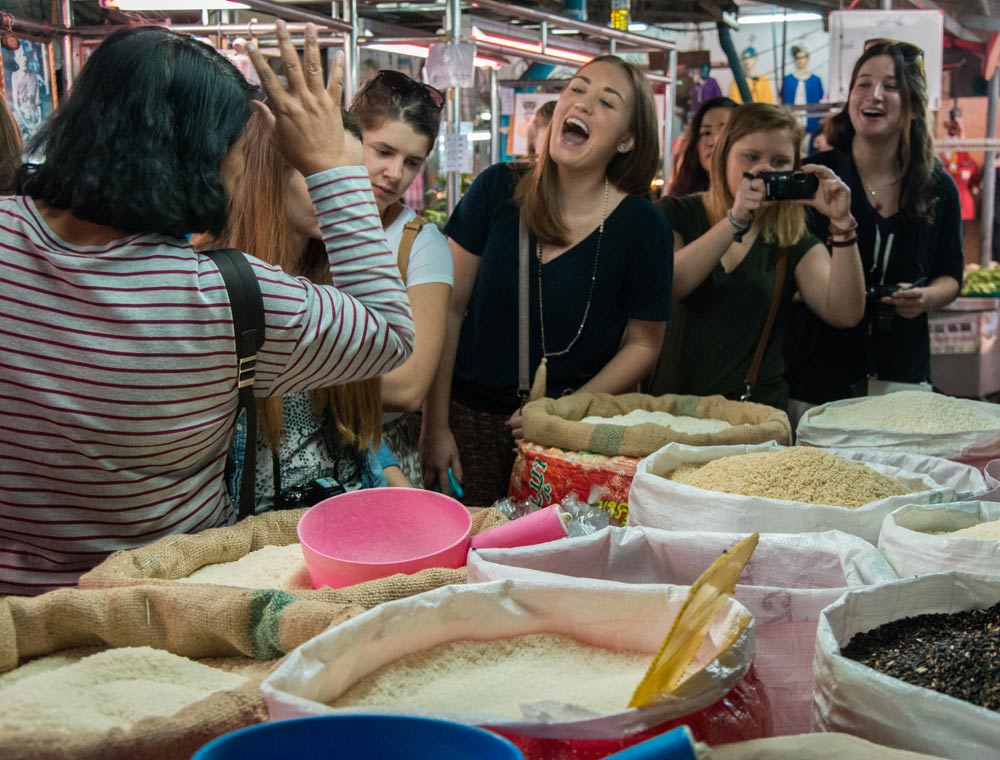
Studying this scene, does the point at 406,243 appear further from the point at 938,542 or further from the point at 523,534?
the point at 938,542

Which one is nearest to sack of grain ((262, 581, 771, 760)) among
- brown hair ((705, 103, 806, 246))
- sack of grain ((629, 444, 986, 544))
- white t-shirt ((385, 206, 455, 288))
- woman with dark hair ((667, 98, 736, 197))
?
sack of grain ((629, 444, 986, 544))

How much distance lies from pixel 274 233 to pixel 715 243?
3.92ft

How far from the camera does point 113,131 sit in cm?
105

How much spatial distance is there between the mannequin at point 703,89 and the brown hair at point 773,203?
9.47ft

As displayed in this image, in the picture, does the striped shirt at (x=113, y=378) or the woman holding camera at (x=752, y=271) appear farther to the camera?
the woman holding camera at (x=752, y=271)

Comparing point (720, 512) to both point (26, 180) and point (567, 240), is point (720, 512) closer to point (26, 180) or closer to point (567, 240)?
point (26, 180)

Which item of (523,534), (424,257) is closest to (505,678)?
(523,534)

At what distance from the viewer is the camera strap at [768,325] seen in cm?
243

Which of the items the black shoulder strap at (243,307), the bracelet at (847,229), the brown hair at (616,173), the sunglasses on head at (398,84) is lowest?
the black shoulder strap at (243,307)

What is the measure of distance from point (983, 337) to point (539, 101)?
7.90 feet

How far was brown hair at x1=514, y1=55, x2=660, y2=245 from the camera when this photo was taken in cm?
219

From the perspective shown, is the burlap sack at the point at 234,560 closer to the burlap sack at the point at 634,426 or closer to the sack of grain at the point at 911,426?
the burlap sack at the point at 634,426

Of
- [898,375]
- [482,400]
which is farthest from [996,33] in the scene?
[482,400]

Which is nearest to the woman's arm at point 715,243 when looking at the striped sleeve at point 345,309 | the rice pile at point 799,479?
the rice pile at point 799,479
